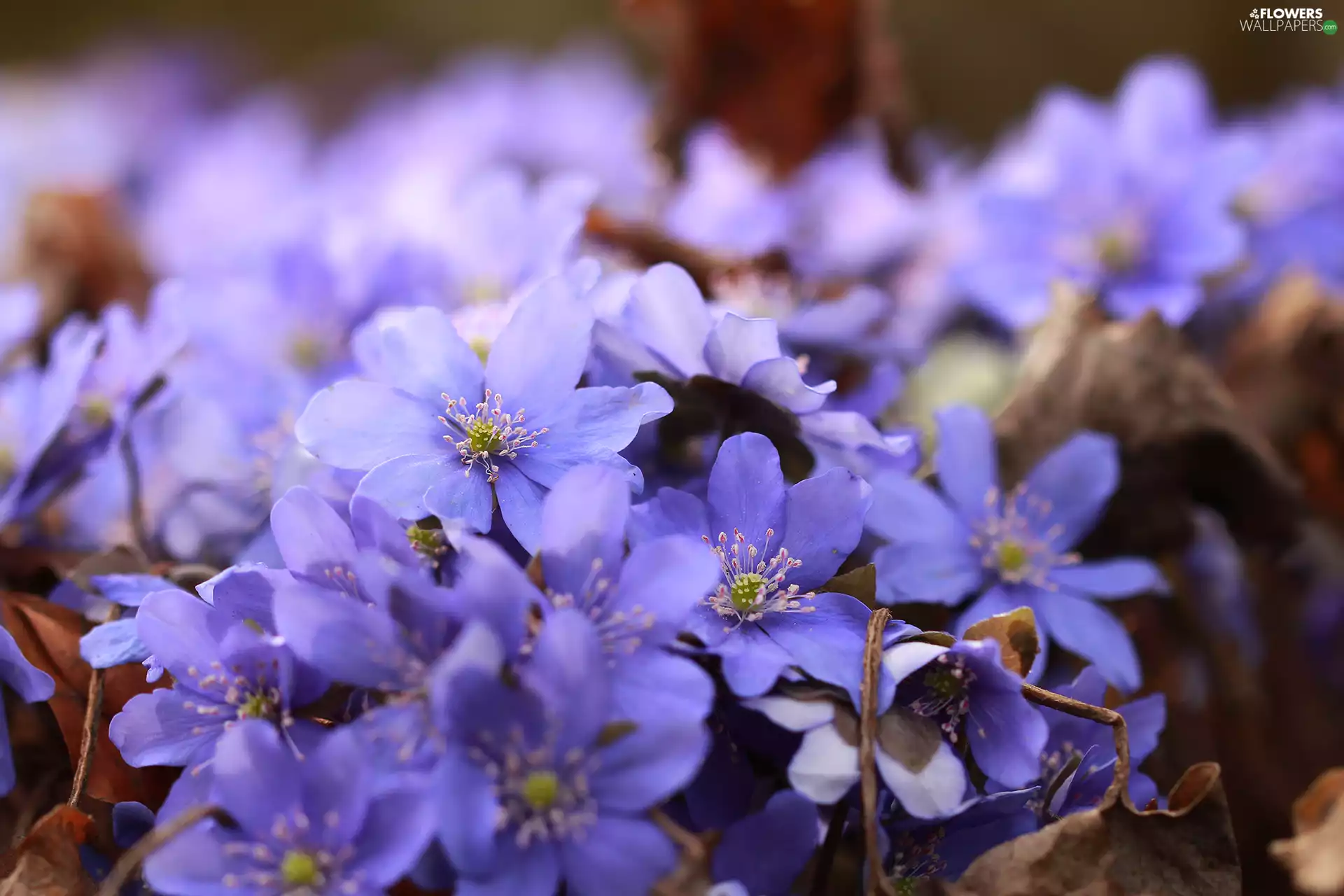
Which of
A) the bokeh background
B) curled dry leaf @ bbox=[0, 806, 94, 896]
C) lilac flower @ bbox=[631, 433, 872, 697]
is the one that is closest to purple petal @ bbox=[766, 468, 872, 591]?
lilac flower @ bbox=[631, 433, 872, 697]

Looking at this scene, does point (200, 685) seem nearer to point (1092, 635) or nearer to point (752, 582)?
point (752, 582)

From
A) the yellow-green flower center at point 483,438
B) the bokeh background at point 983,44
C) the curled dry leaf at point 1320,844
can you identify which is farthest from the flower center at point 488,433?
the bokeh background at point 983,44

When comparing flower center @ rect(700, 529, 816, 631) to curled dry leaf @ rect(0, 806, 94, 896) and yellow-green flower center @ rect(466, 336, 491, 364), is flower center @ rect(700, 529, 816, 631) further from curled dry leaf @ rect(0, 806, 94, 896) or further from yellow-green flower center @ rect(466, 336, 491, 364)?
curled dry leaf @ rect(0, 806, 94, 896)

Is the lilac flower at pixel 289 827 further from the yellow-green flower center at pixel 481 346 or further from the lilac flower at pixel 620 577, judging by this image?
the yellow-green flower center at pixel 481 346

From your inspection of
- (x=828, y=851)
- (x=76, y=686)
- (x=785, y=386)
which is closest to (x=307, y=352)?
(x=76, y=686)

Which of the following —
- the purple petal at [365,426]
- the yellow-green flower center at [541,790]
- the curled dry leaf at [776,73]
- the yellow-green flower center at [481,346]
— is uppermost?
the curled dry leaf at [776,73]
